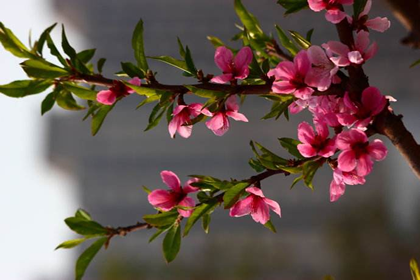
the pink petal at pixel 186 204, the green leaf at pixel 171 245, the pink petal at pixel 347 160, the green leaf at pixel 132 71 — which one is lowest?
the green leaf at pixel 171 245

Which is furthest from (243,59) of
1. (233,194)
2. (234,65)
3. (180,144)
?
(180,144)

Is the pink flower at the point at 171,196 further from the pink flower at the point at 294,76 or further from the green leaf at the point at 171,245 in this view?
the pink flower at the point at 294,76

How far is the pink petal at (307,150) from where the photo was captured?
0.51 m

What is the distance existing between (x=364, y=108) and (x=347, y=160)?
0.05 meters

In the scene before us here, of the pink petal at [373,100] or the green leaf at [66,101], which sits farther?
the green leaf at [66,101]

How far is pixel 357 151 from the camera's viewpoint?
493 mm

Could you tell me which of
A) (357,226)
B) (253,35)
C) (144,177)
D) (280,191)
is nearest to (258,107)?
(280,191)

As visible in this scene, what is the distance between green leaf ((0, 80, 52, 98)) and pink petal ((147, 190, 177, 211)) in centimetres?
14

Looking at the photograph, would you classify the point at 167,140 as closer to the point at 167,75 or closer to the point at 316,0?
the point at 167,75

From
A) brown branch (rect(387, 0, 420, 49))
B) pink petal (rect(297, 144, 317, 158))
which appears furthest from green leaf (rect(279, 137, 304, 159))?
brown branch (rect(387, 0, 420, 49))

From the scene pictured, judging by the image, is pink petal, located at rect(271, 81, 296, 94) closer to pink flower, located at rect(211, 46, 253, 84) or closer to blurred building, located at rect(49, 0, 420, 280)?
pink flower, located at rect(211, 46, 253, 84)

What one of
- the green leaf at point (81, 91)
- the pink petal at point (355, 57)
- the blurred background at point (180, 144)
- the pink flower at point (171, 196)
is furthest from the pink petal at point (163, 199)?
the blurred background at point (180, 144)

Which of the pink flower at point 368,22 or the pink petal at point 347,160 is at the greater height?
the pink flower at point 368,22

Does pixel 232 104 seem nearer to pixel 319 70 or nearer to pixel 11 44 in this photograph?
pixel 319 70
